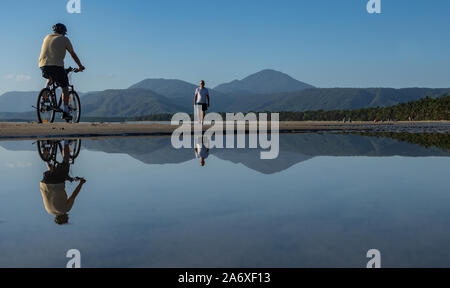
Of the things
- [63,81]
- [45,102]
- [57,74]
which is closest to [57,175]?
[57,74]

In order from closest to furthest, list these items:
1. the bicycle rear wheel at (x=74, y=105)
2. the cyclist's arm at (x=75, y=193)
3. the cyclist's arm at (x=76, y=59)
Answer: the cyclist's arm at (x=75, y=193) → the cyclist's arm at (x=76, y=59) → the bicycle rear wheel at (x=74, y=105)

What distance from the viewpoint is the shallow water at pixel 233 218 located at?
3244 millimetres

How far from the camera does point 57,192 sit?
568cm

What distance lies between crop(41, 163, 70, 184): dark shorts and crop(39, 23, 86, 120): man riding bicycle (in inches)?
365

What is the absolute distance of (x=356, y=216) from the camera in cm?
450

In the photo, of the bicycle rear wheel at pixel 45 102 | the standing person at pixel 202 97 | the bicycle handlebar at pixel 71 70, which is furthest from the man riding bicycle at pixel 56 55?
the standing person at pixel 202 97

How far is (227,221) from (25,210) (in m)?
2.22

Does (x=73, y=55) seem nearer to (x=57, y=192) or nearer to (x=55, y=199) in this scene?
(x=57, y=192)

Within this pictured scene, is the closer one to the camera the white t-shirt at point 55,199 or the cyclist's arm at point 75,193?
the white t-shirt at point 55,199

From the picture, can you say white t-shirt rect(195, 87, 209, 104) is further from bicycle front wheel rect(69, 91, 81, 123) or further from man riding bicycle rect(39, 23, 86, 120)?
man riding bicycle rect(39, 23, 86, 120)

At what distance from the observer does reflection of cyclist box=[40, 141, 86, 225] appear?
4.63 m

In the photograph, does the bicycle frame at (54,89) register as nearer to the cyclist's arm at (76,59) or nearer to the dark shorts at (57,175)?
the cyclist's arm at (76,59)

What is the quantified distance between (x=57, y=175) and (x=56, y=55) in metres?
10.7
